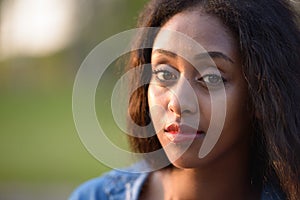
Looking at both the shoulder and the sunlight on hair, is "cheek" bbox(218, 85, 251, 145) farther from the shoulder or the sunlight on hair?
the sunlight on hair

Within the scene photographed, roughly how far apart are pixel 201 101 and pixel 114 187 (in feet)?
2.05

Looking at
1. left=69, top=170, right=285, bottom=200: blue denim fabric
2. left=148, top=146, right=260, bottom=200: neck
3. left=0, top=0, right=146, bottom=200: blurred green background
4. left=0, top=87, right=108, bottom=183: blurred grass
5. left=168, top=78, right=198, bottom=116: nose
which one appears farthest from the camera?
left=0, top=87, right=108, bottom=183: blurred grass

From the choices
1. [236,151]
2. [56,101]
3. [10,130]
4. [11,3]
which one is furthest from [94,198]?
[11,3]

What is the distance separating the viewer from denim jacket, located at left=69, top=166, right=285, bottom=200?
2.73m

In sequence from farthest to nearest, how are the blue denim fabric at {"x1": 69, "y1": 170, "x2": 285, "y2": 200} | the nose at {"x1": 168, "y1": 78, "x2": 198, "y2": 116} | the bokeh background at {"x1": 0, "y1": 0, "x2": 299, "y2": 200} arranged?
the bokeh background at {"x1": 0, "y1": 0, "x2": 299, "y2": 200}
the blue denim fabric at {"x1": 69, "y1": 170, "x2": 285, "y2": 200}
the nose at {"x1": 168, "y1": 78, "x2": 198, "y2": 116}

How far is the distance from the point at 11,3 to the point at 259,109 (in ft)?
58.4

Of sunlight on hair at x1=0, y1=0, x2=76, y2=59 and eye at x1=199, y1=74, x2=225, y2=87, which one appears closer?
eye at x1=199, y1=74, x2=225, y2=87

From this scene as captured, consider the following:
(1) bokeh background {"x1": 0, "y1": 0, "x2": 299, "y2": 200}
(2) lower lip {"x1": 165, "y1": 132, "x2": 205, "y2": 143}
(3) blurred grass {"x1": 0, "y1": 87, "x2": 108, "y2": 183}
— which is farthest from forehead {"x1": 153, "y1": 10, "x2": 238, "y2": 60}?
(3) blurred grass {"x1": 0, "y1": 87, "x2": 108, "y2": 183}

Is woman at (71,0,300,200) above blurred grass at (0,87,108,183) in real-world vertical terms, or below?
above

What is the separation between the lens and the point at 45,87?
2244cm

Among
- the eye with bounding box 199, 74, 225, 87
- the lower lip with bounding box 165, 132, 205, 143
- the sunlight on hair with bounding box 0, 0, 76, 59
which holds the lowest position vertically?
the lower lip with bounding box 165, 132, 205, 143

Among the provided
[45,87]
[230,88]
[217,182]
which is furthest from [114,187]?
[45,87]

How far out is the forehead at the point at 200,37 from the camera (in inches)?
91.3

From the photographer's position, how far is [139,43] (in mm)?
2592
